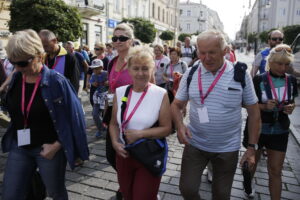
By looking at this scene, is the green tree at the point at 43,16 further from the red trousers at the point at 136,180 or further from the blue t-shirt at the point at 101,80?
the red trousers at the point at 136,180

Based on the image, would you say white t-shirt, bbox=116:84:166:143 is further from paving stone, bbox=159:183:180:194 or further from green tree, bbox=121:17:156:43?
green tree, bbox=121:17:156:43

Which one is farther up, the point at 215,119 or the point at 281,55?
the point at 281,55

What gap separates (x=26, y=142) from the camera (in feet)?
7.03

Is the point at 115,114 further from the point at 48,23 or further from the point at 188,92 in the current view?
the point at 48,23

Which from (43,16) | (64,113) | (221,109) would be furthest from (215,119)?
(43,16)

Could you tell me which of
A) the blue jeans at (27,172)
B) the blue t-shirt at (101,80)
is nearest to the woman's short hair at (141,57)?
the blue jeans at (27,172)

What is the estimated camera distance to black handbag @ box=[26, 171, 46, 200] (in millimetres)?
2369

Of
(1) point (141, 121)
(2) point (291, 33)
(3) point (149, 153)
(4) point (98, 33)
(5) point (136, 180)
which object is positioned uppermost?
(2) point (291, 33)

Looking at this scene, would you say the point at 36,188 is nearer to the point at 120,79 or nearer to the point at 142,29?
the point at 120,79

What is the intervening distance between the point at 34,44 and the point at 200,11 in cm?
8947

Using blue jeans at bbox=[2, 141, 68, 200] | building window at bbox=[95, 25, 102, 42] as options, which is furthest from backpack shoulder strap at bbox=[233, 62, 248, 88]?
building window at bbox=[95, 25, 102, 42]

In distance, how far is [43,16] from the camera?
1166 centimetres

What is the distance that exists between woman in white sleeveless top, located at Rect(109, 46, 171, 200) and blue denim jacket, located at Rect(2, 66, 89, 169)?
34 cm

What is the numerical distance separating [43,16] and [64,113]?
429 inches
